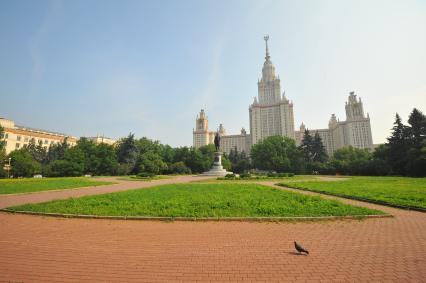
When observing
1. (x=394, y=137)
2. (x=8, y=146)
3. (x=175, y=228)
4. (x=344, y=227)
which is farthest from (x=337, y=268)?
(x=8, y=146)

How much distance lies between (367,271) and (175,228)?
229 inches

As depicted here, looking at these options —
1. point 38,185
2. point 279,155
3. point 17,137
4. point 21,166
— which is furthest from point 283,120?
point 17,137

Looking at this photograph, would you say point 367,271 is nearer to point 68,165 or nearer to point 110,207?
point 110,207

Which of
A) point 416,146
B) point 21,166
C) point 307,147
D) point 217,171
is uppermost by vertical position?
point 307,147

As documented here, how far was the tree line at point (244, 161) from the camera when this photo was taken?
45.5 m

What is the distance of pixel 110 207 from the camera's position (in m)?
11.4

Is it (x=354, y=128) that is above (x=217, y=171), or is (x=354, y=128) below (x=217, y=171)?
above

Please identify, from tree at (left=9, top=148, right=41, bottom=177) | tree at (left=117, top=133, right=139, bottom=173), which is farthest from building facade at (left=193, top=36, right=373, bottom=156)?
tree at (left=9, top=148, right=41, bottom=177)

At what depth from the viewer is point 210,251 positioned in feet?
19.6

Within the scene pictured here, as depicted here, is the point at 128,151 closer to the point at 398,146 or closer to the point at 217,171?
the point at 217,171

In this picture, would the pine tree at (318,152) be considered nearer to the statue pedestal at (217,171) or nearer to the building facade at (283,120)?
the statue pedestal at (217,171)

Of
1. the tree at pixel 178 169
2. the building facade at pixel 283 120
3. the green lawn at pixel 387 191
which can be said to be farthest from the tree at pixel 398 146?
the building facade at pixel 283 120

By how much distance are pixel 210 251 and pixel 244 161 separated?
82554 mm

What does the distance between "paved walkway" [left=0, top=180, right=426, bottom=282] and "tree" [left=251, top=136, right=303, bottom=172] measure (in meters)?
59.4
